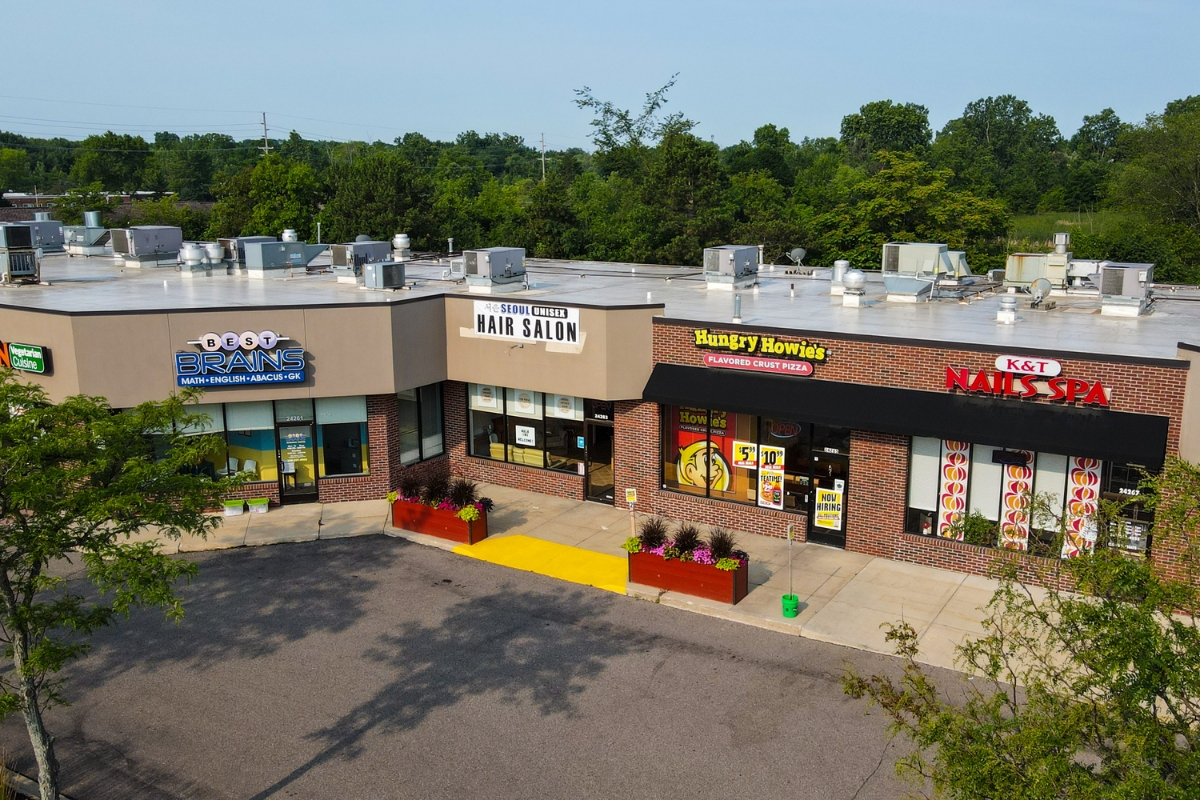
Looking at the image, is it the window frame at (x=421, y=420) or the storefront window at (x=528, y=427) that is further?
the window frame at (x=421, y=420)

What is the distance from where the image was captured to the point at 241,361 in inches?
1009

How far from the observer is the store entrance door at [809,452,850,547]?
931 inches

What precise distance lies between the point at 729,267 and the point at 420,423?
10926mm

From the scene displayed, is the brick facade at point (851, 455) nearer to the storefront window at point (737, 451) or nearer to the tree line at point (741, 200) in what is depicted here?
the storefront window at point (737, 451)

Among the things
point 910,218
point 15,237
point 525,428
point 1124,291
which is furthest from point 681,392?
point 910,218

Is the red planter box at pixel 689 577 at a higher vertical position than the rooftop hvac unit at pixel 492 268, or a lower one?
lower

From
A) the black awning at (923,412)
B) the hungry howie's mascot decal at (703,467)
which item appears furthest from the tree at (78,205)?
the black awning at (923,412)

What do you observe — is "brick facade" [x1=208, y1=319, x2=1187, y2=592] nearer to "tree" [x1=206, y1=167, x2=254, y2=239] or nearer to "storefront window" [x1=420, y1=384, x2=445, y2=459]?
"storefront window" [x1=420, y1=384, x2=445, y2=459]

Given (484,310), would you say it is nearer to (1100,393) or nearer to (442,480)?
(442,480)

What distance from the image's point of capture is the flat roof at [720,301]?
2303cm

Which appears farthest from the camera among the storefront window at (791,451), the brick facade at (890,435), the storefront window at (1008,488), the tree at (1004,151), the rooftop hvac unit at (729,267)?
the tree at (1004,151)

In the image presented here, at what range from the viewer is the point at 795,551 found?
23.9 meters

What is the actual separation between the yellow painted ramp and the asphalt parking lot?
1.73ft

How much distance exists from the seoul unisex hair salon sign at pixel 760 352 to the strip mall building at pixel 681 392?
0.05m
